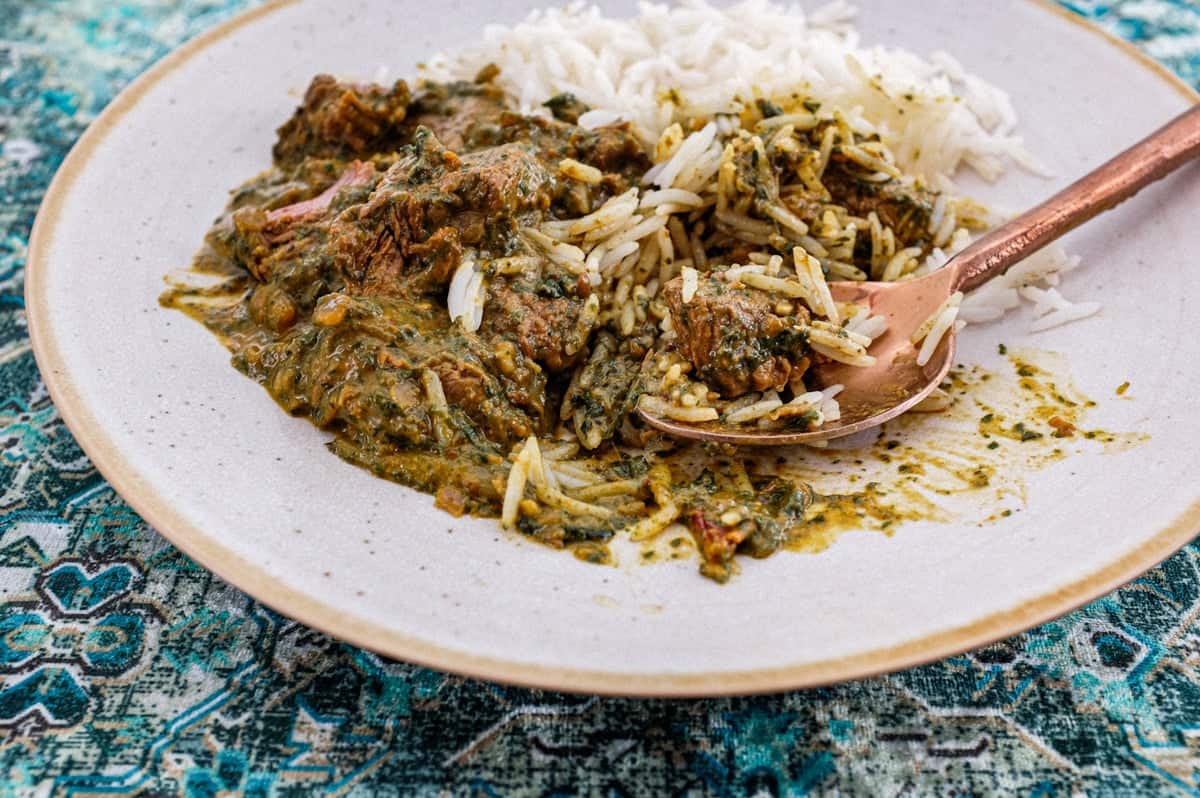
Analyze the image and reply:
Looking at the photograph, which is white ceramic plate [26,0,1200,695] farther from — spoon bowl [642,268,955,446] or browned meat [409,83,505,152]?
browned meat [409,83,505,152]

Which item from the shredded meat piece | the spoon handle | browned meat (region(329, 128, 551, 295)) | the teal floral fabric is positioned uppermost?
the spoon handle

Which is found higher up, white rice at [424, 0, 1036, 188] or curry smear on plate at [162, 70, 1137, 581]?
white rice at [424, 0, 1036, 188]

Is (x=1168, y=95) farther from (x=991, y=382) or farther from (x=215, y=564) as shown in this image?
(x=215, y=564)

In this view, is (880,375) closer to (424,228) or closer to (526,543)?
(526,543)

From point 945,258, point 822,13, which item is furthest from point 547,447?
point 822,13

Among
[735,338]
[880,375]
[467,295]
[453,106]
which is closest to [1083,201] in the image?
[880,375]

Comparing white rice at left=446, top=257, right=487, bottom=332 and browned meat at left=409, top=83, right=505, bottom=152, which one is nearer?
white rice at left=446, top=257, right=487, bottom=332

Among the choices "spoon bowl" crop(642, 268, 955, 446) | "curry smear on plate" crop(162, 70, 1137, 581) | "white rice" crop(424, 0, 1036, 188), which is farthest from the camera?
"white rice" crop(424, 0, 1036, 188)

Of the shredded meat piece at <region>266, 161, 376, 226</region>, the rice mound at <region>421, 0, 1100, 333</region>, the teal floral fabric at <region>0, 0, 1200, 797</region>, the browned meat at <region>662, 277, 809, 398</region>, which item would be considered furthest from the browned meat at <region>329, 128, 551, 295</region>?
the teal floral fabric at <region>0, 0, 1200, 797</region>
